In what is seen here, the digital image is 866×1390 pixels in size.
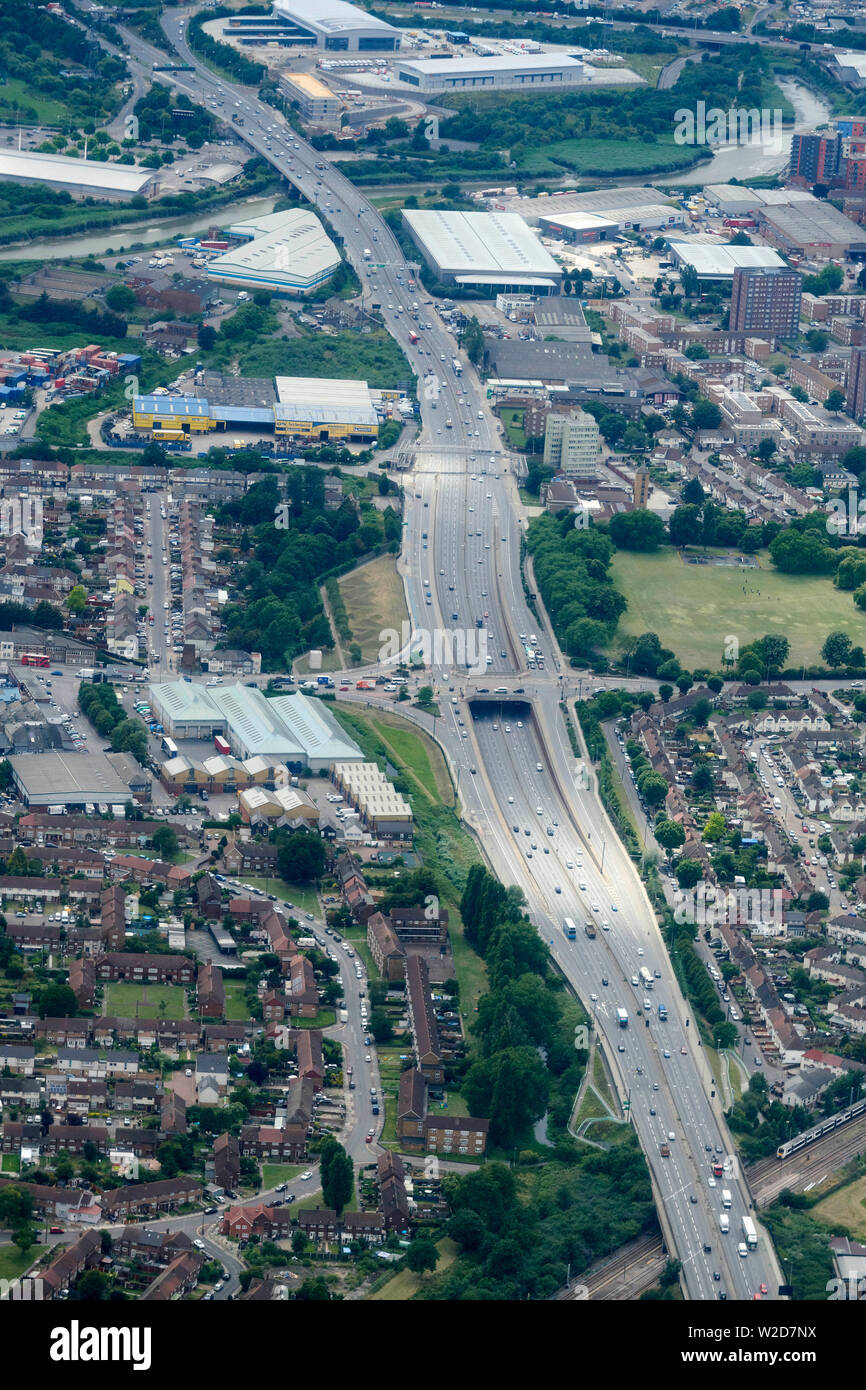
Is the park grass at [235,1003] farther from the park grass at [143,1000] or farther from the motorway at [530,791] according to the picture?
the motorway at [530,791]

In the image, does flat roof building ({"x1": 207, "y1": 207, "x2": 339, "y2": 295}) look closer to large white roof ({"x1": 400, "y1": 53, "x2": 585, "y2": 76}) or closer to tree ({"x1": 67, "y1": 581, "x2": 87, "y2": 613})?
large white roof ({"x1": 400, "y1": 53, "x2": 585, "y2": 76})

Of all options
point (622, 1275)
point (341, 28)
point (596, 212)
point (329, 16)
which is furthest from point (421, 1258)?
point (329, 16)

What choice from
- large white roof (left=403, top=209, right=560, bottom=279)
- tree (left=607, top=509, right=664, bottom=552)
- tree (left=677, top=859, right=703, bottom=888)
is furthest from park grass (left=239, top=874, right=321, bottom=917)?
large white roof (left=403, top=209, right=560, bottom=279)

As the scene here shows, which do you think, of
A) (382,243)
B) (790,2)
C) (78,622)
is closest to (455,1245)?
(78,622)

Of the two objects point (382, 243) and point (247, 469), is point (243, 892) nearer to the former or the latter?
point (247, 469)

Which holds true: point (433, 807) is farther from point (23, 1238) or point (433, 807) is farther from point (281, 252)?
point (281, 252)
